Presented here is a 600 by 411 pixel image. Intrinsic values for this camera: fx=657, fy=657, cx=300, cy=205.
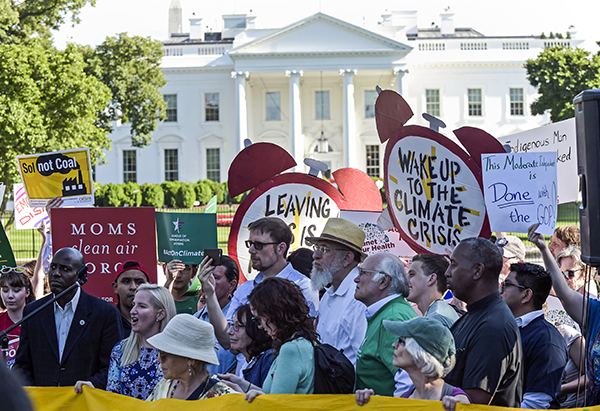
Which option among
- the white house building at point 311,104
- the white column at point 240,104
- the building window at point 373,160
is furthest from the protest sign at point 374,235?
the building window at point 373,160

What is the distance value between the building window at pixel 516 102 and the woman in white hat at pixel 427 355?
147 feet

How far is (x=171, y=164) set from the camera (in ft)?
150

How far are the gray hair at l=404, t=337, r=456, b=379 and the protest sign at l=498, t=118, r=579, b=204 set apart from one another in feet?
8.64

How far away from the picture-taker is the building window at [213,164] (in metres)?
45.2

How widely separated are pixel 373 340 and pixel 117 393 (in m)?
1.39

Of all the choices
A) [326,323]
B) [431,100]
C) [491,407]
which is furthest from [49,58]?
[431,100]

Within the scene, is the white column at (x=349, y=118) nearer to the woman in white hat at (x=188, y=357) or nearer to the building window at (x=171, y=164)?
the building window at (x=171, y=164)

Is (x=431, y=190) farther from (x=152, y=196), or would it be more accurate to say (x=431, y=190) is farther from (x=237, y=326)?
(x=152, y=196)

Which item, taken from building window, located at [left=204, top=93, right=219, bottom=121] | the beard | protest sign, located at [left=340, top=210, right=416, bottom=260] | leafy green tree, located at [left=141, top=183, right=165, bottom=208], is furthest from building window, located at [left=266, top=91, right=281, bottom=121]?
the beard

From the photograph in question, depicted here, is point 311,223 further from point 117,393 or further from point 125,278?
point 117,393

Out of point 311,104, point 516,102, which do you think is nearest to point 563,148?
point 311,104

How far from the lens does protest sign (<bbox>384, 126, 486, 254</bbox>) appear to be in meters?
4.43

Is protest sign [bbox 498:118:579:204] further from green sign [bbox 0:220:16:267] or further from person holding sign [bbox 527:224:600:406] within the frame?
green sign [bbox 0:220:16:267]

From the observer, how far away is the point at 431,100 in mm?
45406
